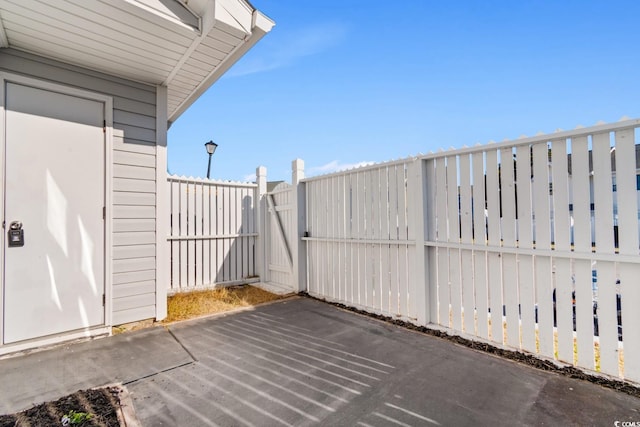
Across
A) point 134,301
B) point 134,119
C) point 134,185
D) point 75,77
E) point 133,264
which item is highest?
point 75,77

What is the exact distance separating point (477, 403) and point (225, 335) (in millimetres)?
2344

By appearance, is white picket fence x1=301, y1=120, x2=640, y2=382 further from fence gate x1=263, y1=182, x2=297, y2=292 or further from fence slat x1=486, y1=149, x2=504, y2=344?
fence gate x1=263, y1=182, x2=297, y2=292

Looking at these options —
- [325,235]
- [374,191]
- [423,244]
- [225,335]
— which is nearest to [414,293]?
[423,244]

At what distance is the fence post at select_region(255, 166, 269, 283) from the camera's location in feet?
18.1

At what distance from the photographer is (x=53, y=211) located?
2703 millimetres

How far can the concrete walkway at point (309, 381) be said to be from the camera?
1.65 m

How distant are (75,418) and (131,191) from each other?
7.50ft

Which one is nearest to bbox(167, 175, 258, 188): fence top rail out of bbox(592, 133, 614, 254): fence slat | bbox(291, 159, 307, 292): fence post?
bbox(291, 159, 307, 292): fence post

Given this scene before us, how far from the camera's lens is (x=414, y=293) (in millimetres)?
3146

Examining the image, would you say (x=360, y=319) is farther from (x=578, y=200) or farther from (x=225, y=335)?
(x=578, y=200)

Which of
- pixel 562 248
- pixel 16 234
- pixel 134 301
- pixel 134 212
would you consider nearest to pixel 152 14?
pixel 134 212

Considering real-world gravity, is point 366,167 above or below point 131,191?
above

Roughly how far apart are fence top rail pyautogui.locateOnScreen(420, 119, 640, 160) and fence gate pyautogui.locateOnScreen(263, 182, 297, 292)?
279cm

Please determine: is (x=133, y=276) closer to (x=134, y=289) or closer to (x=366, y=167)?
(x=134, y=289)
